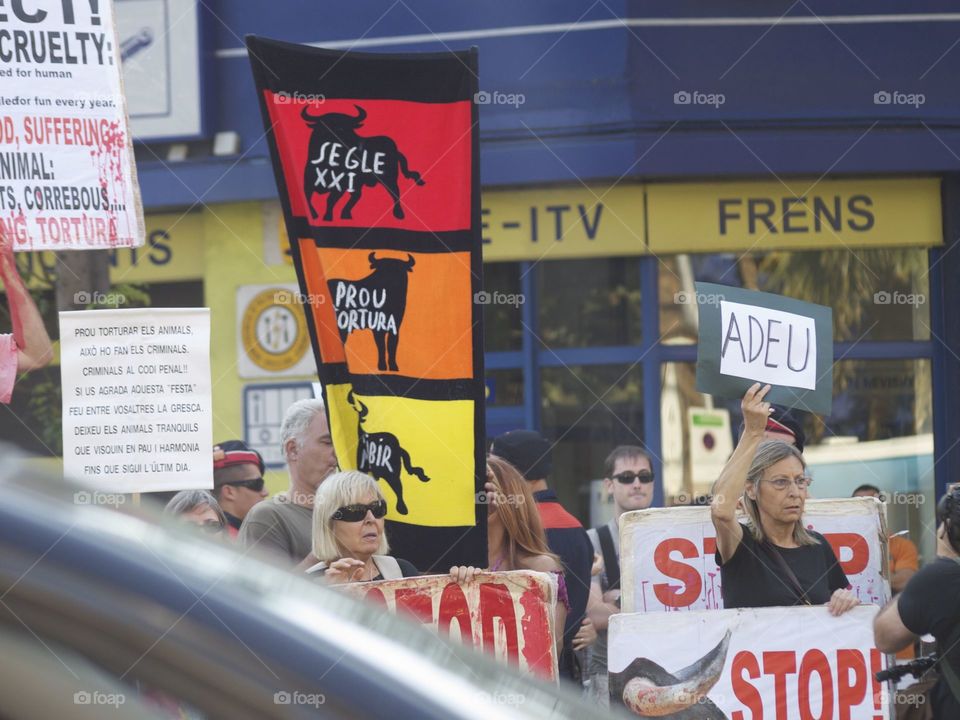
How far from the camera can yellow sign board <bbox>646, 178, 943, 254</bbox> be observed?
37.3 ft

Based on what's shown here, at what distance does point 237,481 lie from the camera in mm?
7266

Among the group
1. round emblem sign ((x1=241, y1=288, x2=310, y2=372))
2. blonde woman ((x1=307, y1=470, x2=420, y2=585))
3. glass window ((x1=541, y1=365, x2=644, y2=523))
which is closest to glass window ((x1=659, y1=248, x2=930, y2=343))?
glass window ((x1=541, y1=365, x2=644, y2=523))

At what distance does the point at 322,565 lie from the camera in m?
5.13

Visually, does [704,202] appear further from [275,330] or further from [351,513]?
[351,513]

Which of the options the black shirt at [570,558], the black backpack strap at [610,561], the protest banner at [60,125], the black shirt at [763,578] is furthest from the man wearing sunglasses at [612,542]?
the protest banner at [60,125]

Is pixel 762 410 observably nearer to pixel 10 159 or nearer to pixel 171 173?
pixel 10 159

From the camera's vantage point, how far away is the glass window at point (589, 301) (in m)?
11.4

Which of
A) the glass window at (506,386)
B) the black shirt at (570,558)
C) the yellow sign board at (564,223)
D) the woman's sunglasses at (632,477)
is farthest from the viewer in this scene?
the glass window at (506,386)

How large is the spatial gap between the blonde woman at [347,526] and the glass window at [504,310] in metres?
6.35

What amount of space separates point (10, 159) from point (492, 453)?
2.33 meters

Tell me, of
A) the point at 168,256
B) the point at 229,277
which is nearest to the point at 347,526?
the point at 229,277

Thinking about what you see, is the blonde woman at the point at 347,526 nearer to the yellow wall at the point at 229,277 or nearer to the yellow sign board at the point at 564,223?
the yellow sign board at the point at 564,223

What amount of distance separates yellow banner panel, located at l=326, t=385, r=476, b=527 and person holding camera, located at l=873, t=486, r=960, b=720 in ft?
5.14

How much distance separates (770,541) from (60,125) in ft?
10.4
